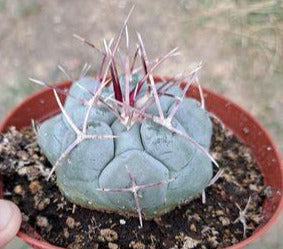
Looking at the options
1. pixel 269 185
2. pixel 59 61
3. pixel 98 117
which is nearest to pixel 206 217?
pixel 269 185

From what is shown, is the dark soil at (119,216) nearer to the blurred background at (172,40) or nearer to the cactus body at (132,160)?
the cactus body at (132,160)

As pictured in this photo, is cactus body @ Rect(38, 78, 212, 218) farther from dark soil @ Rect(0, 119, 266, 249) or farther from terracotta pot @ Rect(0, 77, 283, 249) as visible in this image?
terracotta pot @ Rect(0, 77, 283, 249)

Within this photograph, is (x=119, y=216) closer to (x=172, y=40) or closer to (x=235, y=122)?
(x=235, y=122)

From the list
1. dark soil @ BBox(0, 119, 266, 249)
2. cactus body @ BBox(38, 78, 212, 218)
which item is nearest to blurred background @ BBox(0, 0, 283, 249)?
dark soil @ BBox(0, 119, 266, 249)

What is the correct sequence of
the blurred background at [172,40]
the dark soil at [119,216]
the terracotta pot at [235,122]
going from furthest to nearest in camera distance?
1. the blurred background at [172,40]
2. the terracotta pot at [235,122]
3. the dark soil at [119,216]

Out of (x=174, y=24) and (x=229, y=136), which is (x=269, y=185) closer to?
(x=229, y=136)

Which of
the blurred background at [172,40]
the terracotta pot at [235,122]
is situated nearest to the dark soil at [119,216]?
the terracotta pot at [235,122]
